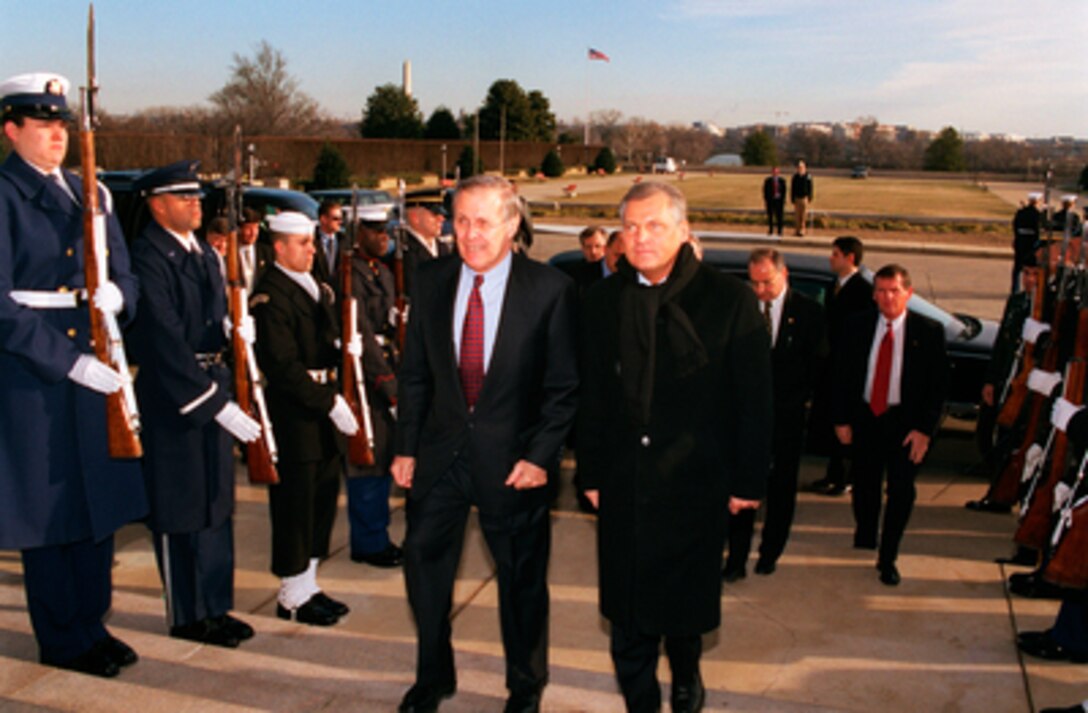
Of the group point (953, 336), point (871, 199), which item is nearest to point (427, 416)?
point (953, 336)

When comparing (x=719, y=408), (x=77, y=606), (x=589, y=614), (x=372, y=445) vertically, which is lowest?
(x=589, y=614)

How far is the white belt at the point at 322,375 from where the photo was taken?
505cm

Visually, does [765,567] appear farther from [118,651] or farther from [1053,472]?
[118,651]

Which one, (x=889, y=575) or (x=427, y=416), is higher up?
(x=427, y=416)

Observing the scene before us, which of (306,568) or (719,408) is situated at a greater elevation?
(719,408)

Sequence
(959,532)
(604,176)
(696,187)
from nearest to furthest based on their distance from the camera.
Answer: (959,532), (696,187), (604,176)

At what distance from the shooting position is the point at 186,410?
4359 millimetres

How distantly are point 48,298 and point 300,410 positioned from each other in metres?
1.34

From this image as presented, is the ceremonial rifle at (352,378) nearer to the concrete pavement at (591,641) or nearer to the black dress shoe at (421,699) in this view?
the concrete pavement at (591,641)

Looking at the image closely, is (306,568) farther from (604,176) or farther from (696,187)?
(604,176)

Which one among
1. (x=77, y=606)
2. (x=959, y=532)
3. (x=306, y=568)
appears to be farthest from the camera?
(x=959, y=532)

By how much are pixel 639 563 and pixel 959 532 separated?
3783 millimetres

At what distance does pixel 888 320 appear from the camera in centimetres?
586

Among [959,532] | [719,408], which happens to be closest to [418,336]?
[719,408]
